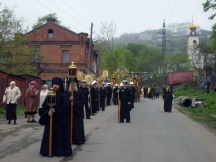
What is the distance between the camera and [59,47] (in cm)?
5738

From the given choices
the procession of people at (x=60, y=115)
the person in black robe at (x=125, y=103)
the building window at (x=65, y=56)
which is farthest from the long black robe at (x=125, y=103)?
the building window at (x=65, y=56)

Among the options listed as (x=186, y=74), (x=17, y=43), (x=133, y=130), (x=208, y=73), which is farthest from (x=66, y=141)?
Answer: (x=186, y=74)

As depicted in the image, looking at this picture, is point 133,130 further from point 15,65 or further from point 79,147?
point 15,65

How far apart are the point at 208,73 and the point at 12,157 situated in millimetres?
45906

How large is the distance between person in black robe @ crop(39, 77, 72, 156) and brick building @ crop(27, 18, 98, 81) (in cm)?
4648

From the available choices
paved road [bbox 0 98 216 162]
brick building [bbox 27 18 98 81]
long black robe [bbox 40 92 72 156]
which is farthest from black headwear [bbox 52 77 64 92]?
brick building [bbox 27 18 98 81]

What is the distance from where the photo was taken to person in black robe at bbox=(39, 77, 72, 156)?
1016 cm

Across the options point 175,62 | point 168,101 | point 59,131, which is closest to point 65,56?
point 168,101

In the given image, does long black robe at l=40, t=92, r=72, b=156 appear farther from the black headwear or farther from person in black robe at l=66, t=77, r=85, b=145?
person in black robe at l=66, t=77, r=85, b=145

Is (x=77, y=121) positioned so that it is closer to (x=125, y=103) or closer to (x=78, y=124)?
(x=78, y=124)

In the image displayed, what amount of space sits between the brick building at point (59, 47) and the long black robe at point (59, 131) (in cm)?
4650

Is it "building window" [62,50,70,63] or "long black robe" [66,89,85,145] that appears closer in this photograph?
"long black robe" [66,89,85,145]

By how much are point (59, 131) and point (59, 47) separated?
1880 inches

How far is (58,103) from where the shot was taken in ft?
33.7
